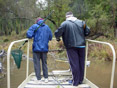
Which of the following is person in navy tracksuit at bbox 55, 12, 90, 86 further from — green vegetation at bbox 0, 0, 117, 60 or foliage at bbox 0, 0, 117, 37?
foliage at bbox 0, 0, 117, 37

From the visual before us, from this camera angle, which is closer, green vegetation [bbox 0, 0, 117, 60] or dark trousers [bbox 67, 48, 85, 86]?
dark trousers [bbox 67, 48, 85, 86]

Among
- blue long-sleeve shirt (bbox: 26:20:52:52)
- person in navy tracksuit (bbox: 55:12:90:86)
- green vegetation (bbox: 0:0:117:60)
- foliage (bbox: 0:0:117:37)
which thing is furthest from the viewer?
foliage (bbox: 0:0:117:37)

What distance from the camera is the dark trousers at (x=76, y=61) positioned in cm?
319

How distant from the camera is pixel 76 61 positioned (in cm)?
321

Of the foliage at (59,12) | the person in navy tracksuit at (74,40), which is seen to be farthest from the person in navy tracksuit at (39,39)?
the foliage at (59,12)

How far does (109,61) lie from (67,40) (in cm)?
665

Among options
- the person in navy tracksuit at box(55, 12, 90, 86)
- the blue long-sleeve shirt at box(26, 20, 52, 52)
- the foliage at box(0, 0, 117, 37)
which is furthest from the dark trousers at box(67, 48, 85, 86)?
the foliage at box(0, 0, 117, 37)

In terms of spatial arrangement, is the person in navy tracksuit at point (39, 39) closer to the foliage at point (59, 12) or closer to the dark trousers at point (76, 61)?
the dark trousers at point (76, 61)

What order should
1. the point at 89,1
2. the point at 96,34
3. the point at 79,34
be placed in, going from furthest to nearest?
the point at 89,1 → the point at 96,34 → the point at 79,34

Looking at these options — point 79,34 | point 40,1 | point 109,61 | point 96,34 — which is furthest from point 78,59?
point 40,1

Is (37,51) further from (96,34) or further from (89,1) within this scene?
(89,1)

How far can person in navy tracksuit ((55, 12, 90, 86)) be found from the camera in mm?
3119

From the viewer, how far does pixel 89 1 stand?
19594mm

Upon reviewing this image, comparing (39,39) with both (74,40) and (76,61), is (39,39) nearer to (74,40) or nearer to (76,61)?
(74,40)
